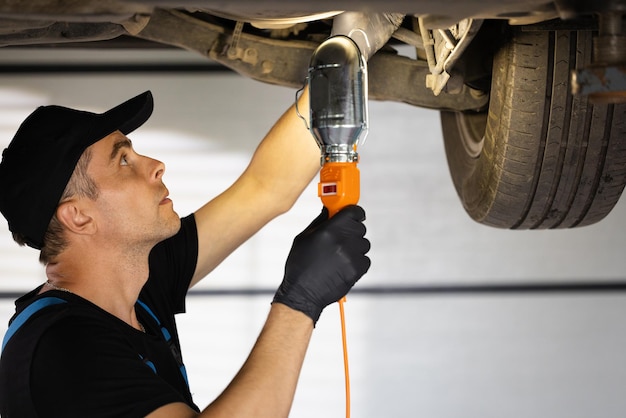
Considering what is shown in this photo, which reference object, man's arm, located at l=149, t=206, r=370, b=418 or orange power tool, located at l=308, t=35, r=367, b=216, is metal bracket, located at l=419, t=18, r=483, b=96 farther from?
man's arm, located at l=149, t=206, r=370, b=418

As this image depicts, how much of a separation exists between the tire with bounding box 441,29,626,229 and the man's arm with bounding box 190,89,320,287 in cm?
42

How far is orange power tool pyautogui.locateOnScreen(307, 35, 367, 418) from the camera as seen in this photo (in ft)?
4.80

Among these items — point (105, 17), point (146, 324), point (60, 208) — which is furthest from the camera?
point (146, 324)

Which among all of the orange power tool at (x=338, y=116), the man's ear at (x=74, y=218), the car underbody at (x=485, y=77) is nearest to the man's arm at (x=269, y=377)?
the orange power tool at (x=338, y=116)

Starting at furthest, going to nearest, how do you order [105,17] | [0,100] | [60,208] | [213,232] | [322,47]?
[0,100]
[213,232]
[60,208]
[322,47]
[105,17]

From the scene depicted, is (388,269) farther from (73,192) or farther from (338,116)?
(338,116)

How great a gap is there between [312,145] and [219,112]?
2.22 metres

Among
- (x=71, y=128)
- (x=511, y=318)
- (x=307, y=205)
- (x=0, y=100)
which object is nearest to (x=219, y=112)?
(x=307, y=205)

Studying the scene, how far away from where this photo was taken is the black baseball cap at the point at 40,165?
162 centimetres

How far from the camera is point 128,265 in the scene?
1736 millimetres

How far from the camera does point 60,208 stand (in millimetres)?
1647

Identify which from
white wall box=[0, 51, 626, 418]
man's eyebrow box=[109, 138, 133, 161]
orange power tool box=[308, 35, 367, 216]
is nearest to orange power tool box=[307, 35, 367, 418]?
orange power tool box=[308, 35, 367, 216]

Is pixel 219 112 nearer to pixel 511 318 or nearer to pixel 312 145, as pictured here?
pixel 511 318

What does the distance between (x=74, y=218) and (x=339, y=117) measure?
1.92 feet
